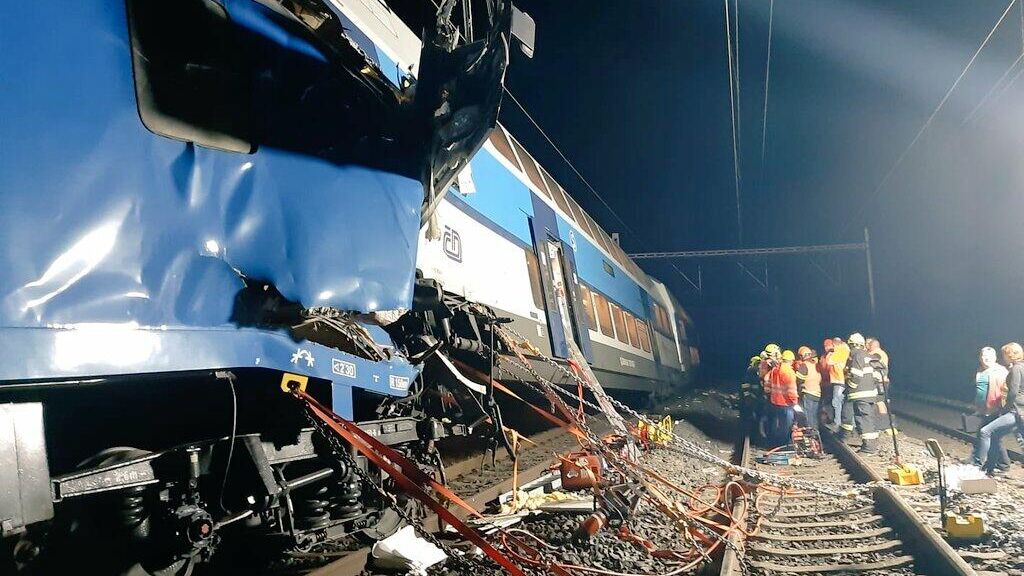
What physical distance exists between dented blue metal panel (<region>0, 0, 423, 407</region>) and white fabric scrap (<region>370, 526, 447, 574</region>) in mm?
1697

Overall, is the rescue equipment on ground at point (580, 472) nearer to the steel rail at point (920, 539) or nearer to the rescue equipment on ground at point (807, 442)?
the steel rail at point (920, 539)

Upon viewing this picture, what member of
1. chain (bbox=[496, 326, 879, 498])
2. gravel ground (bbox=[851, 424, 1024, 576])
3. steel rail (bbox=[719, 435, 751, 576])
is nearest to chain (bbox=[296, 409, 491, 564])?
chain (bbox=[496, 326, 879, 498])

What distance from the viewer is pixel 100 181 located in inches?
80.4

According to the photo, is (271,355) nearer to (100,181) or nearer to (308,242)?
(308,242)

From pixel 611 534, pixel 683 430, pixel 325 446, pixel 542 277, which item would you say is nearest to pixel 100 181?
pixel 325 446

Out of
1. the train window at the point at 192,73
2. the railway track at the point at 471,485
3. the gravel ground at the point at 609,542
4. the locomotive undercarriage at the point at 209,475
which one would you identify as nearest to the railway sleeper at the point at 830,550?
the gravel ground at the point at 609,542

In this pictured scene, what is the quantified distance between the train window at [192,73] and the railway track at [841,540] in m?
3.84

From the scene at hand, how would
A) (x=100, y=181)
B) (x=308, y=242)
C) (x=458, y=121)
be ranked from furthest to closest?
(x=458, y=121), (x=308, y=242), (x=100, y=181)

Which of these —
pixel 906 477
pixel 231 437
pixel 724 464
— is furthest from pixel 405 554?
pixel 906 477

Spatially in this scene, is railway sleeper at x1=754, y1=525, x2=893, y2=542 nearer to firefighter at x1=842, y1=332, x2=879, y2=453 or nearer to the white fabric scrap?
the white fabric scrap

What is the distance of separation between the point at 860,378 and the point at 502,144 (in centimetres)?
701

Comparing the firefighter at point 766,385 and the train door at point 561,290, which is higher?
the train door at point 561,290

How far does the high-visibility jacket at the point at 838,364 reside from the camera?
456 inches

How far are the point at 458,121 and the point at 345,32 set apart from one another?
96 centimetres
